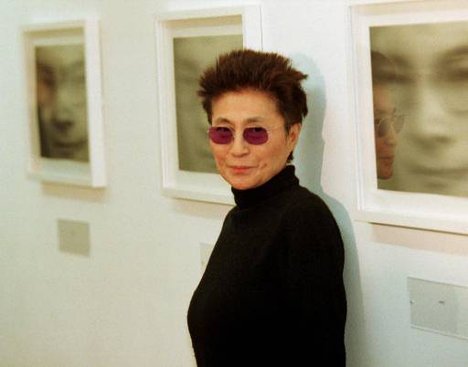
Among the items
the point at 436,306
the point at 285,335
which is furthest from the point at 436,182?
the point at 285,335

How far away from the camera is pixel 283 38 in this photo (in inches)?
73.7

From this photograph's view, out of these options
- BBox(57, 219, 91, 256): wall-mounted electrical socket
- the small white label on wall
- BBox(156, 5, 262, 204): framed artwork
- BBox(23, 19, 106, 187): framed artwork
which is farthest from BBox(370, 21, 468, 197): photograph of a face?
BBox(57, 219, 91, 256): wall-mounted electrical socket

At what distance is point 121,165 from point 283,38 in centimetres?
71

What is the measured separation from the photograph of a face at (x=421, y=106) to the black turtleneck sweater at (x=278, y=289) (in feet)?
0.56

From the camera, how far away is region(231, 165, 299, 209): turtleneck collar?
172 cm

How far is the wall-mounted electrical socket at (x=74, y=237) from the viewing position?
8.43 ft

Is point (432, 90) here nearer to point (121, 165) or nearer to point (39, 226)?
point (121, 165)

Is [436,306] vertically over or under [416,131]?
under

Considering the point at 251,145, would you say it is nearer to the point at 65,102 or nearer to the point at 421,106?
the point at 421,106

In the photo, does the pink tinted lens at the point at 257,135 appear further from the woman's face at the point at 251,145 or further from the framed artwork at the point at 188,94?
the framed artwork at the point at 188,94

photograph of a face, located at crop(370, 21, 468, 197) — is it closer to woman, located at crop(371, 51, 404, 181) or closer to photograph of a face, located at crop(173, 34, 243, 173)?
woman, located at crop(371, 51, 404, 181)

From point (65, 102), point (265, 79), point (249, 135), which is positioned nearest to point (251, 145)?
point (249, 135)

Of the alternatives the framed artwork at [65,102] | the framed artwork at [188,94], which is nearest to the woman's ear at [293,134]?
the framed artwork at [188,94]

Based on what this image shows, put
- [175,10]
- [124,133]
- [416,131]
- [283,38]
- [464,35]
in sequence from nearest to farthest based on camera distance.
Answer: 1. [464,35]
2. [416,131]
3. [283,38]
4. [175,10]
5. [124,133]
